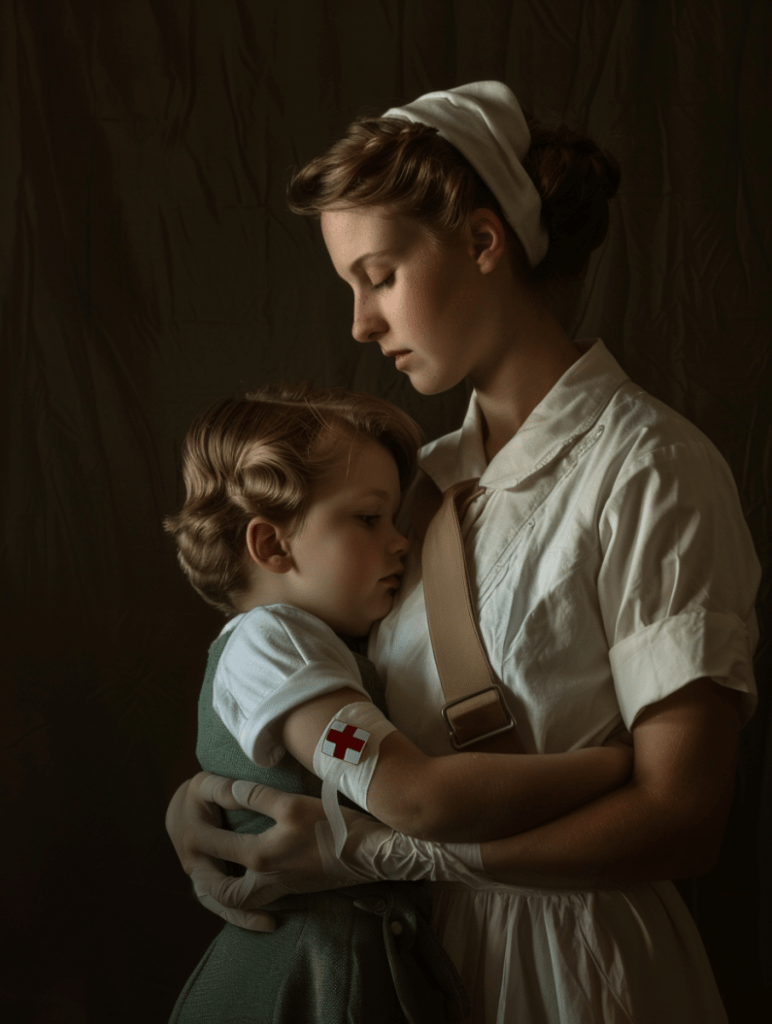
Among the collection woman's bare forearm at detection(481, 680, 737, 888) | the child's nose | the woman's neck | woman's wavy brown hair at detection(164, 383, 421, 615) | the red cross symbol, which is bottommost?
woman's bare forearm at detection(481, 680, 737, 888)

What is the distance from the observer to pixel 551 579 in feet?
3.40

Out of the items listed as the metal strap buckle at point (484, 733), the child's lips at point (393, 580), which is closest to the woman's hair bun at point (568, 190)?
the child's lips at point (393, 580)

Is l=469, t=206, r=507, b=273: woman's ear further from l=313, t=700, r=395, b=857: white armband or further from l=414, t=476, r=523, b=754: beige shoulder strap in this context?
l=313, t=700, r=395, b=857: white armband

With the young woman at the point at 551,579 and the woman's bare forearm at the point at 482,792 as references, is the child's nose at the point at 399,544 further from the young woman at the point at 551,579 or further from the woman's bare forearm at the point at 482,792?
the woman's bare forearm at the point at 482,792

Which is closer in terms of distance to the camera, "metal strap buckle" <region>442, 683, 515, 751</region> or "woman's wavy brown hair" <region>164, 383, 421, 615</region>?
"metal strap buckle" <region>442, 683, 515, 751</region>

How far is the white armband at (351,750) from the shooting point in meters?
0.96

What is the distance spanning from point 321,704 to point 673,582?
16.1 inches

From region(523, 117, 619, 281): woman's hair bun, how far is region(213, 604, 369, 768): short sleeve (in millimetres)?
578

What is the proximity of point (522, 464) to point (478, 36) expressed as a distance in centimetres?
93

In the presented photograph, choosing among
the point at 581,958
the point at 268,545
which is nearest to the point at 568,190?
the point at 268,545

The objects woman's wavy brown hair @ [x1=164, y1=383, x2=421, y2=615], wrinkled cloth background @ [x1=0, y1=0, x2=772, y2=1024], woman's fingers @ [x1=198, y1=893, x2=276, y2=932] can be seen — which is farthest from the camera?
wrinkled cloth background @ [x1=0, y1=0, x2=772, y2=1024]

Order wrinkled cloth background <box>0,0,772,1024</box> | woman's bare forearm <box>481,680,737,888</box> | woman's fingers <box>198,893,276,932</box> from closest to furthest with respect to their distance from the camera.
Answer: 1. woman's bare forearm <box>481,680,737,888</box>
2. woman's fingers <box>198,893,276,932</box>
3. wrinkled cloth background <box>0,0,772,1024</box>

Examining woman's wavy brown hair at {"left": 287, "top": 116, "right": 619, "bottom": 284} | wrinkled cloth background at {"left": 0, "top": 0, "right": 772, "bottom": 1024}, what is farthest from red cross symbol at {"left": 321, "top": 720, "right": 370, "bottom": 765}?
wrinkled cloth background at {"left": 0, "top": 0, "right": 772, "bottom": 1024}

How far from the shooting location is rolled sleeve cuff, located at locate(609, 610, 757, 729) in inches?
37.1
